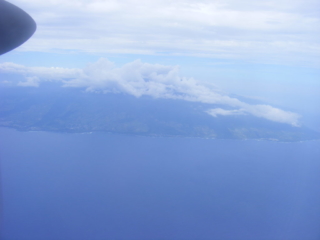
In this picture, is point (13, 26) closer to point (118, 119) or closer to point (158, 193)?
point (158, 193)

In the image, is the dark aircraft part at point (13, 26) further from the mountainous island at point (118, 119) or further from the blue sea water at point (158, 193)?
the mountainous island at point (118, 119)

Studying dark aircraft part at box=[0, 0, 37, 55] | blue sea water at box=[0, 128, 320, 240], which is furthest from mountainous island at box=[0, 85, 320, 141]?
dark aircraft part at box=[0, 0, 37, 55]

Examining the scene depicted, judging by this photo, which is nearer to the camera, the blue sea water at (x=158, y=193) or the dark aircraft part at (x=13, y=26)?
the dark aircraft part at (x=13, y=26)

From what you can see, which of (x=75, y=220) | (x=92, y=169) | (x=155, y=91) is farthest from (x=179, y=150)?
(x=155, y=91)

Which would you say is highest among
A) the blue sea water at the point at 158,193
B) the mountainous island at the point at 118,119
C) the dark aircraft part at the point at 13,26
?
the dark aircraft part at the point at 13,26

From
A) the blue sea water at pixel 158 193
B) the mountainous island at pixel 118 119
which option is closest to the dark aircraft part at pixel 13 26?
the blue sea water at pixel 158 193

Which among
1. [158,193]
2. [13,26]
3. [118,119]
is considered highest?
[13,26]

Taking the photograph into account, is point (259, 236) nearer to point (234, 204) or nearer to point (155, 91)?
point (234, 204)

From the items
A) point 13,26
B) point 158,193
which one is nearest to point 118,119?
point 158,193
